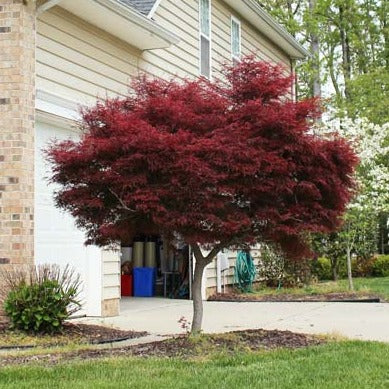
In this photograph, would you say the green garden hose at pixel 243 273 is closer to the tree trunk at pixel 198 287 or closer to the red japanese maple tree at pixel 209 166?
the tree trunk at pixel 198 287

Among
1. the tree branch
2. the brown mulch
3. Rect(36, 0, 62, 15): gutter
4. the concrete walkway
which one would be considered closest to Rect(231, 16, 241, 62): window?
the concrete walkway

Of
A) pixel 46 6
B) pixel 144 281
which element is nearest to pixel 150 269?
pixel 144 281

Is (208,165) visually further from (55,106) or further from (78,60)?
(78,60)

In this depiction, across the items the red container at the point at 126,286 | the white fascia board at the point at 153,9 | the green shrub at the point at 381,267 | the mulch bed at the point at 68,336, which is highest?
the white fascia board at the point at 153,9

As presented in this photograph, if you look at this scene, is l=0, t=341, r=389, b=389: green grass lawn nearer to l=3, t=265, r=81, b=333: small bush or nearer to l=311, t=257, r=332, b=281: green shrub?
l=3, t=265, r=81, b=333: small bush

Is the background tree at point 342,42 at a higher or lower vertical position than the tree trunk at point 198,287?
higher

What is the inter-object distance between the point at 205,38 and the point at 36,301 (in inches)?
350

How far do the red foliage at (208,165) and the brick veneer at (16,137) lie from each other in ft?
4.64

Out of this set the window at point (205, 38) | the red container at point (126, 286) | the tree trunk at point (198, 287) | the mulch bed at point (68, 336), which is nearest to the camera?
the tree trunk at point (198, 287)

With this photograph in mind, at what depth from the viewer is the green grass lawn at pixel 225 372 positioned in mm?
5734

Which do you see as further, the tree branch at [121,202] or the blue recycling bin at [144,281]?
the blue recycling bin at [144,281]

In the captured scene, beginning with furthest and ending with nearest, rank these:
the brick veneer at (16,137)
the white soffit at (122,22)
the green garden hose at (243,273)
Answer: the green garden hose at (243,273) → the white soffit at (122,22) → the brick veneer at (16,137)

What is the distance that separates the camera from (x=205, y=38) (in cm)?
1586

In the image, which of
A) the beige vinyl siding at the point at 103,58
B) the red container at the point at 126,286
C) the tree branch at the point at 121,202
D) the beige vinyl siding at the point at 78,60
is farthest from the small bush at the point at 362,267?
the tree branch at the point at 121,202
